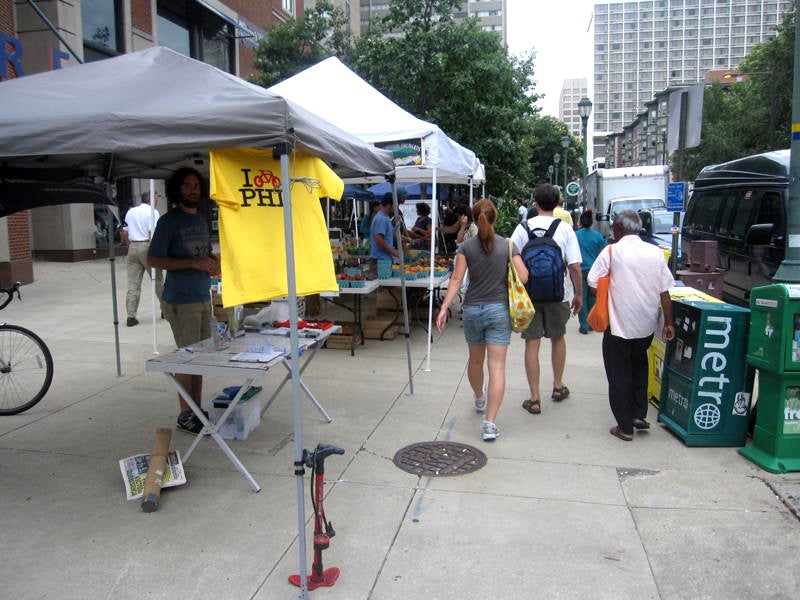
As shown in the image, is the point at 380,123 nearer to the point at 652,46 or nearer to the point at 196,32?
the point at 196,32

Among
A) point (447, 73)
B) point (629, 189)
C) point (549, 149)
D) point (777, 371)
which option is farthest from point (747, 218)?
point (549, 149)

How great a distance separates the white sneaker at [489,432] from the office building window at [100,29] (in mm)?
16477

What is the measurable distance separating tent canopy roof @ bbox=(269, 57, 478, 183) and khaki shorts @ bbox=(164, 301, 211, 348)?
291cm

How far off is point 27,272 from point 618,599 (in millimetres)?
13113

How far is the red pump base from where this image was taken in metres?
2.97

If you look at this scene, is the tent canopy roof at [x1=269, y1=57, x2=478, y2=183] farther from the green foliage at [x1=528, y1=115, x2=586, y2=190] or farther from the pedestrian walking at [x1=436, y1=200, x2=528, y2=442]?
the green foliage at [x1=528, y1=115, x2=586, y2=190]

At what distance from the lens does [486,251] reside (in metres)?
4.82

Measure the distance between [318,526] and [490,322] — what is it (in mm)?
2351

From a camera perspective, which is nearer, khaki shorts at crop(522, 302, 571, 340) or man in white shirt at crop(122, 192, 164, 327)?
khaki shorts at crop(522, 302, 571, 340)

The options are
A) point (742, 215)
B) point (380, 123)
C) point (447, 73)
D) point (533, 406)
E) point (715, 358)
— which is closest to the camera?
point (715, 358)

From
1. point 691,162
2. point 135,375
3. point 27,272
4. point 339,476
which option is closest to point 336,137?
point 339,476

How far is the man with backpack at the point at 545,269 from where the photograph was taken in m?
5.29

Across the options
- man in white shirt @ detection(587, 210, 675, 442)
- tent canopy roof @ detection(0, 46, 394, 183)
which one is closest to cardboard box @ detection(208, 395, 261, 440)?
tent canopy roof @ detection(0, 46, 394, 183)

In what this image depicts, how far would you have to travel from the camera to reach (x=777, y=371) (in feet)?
13.3
